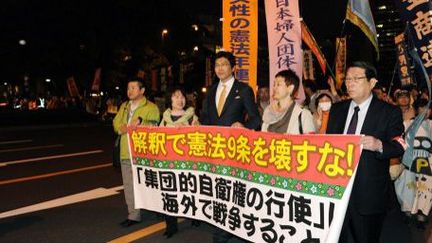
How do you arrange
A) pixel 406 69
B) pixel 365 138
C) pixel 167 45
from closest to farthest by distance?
pixel 365 138 → pixel 406 69 → pixel 167 45

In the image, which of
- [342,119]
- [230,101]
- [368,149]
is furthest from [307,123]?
[230,101]

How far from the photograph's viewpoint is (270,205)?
12.5 feet

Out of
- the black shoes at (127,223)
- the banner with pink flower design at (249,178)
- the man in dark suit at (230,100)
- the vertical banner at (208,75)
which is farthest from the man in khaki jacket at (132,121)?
the vertical banner at (208,75)

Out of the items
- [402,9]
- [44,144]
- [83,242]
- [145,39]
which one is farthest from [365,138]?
[145,39]

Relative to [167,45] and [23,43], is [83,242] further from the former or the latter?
[167,45]

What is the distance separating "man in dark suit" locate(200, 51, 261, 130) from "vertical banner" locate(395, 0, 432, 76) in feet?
6.01

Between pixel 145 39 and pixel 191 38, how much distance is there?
16.8 ft

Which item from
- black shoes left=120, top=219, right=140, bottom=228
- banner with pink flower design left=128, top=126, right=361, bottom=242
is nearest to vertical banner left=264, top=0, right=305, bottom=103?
banner with pink flower design left=128, top=126, right=361, bottom=242

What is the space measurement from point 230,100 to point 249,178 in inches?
42.4

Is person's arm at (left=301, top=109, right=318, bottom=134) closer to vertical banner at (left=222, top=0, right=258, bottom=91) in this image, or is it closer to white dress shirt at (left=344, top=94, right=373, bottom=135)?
white dress shirt at (left=344, top=94, right=373, bottom=135)

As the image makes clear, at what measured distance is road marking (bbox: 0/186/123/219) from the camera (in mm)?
6410

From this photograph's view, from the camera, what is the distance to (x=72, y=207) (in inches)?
260

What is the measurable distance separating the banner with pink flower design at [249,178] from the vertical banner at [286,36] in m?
2.76

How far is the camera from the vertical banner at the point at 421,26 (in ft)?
15.6
